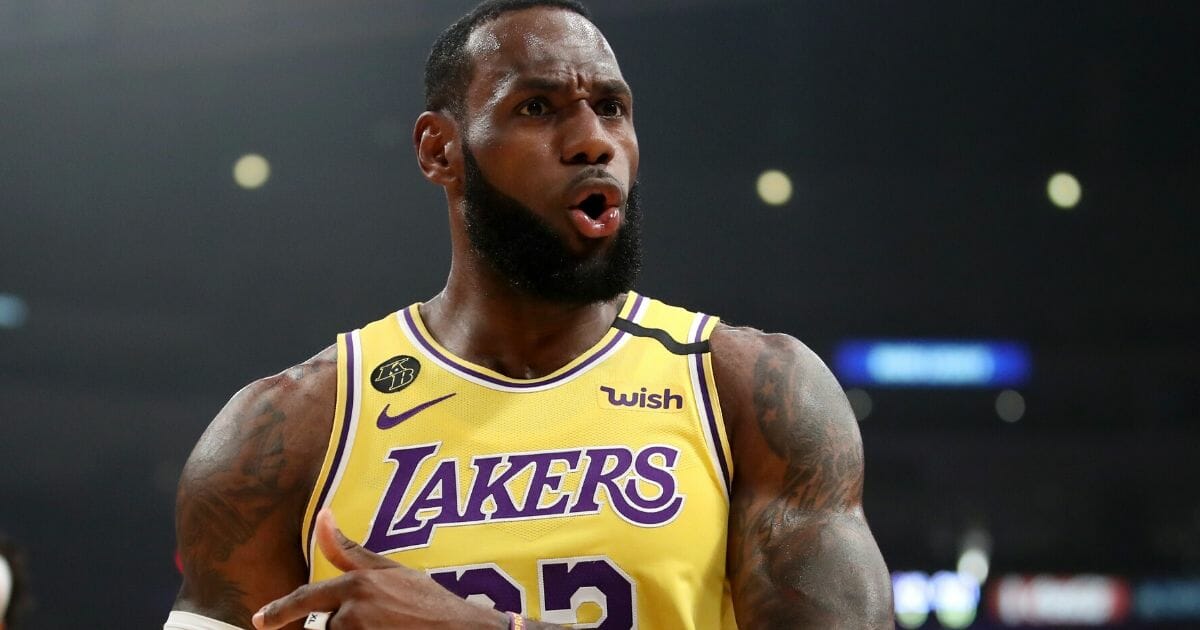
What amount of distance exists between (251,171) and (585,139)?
557cm

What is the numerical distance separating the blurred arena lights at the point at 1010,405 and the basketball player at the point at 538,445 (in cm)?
615

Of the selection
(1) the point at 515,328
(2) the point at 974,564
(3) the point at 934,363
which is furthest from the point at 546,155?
(2) the point at 974,564

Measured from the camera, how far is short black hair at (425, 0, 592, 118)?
90.9 inches

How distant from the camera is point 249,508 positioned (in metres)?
2.06

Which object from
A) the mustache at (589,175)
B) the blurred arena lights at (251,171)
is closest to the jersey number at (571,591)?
the mustache at (589,175)

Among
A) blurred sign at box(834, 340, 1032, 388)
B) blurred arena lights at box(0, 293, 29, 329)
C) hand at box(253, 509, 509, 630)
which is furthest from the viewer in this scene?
blurred sign at box(834, 340, 1032, 388)

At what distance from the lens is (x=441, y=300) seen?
2.36 meters

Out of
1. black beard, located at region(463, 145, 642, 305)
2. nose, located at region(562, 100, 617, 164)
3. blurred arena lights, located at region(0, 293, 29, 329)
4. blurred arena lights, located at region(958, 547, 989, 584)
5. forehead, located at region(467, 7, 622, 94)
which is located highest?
blurred arena lights, located at region(0, 293, 29, 329)

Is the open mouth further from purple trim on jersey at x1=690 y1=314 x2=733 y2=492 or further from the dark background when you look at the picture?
the dark background

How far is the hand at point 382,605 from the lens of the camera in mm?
1753

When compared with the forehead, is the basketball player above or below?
below

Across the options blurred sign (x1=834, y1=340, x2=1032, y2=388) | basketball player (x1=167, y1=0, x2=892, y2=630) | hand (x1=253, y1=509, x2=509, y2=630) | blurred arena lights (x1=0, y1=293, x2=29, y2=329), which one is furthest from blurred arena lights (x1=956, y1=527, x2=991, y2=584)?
hand (x1=253, y1=509, x2=509, y2=630)

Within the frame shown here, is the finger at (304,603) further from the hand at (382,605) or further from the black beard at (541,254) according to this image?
the black beard at (541,254)

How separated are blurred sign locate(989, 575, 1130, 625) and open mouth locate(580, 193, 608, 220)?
636 cm
